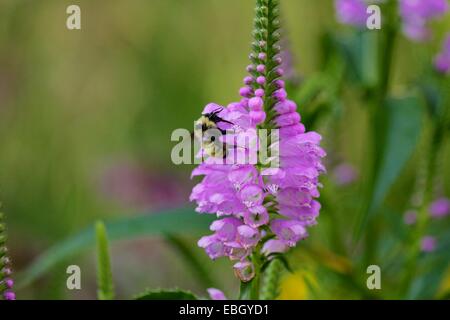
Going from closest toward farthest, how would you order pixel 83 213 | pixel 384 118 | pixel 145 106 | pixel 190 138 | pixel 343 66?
pixel 190 138 → pixel 384 118 → pixel 343 66 → pixel 83 213 → pixel 145 106

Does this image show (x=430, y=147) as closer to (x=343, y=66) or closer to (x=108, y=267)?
(x=343, y=66)

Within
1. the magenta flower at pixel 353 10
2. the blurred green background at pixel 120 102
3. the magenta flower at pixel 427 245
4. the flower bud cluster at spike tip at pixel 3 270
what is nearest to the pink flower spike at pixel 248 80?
the flower bud cluster at spike tip at pixel 3 270

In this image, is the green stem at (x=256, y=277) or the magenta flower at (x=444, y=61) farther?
the magenta flower at (x=444, y=61)

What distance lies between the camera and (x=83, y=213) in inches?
73.3

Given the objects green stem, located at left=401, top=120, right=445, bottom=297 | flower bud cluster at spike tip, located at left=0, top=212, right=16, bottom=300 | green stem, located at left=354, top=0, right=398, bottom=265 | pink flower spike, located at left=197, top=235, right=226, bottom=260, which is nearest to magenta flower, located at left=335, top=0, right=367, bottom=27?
green stem, located at left=354, top=0, right=398, bottom=265

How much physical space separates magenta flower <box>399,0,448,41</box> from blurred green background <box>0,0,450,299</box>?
1.27 ft

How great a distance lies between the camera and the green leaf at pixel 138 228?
3.69 ft

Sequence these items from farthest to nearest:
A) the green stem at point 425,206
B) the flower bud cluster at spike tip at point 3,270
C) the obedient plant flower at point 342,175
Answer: the obedient plant flower at point 342,175 → the green stem at point 425,206 → the flower bud cluster at spike tip at point 3,270

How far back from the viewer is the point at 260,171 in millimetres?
727

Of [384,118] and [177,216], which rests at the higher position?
[384,118]

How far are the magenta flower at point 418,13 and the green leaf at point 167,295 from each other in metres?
0.68

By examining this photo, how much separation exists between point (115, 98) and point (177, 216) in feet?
3.91

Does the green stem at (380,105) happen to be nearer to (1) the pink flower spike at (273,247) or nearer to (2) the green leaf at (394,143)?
(2) the green leaf at (394,143)

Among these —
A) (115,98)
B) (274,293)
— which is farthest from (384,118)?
(115,98)
